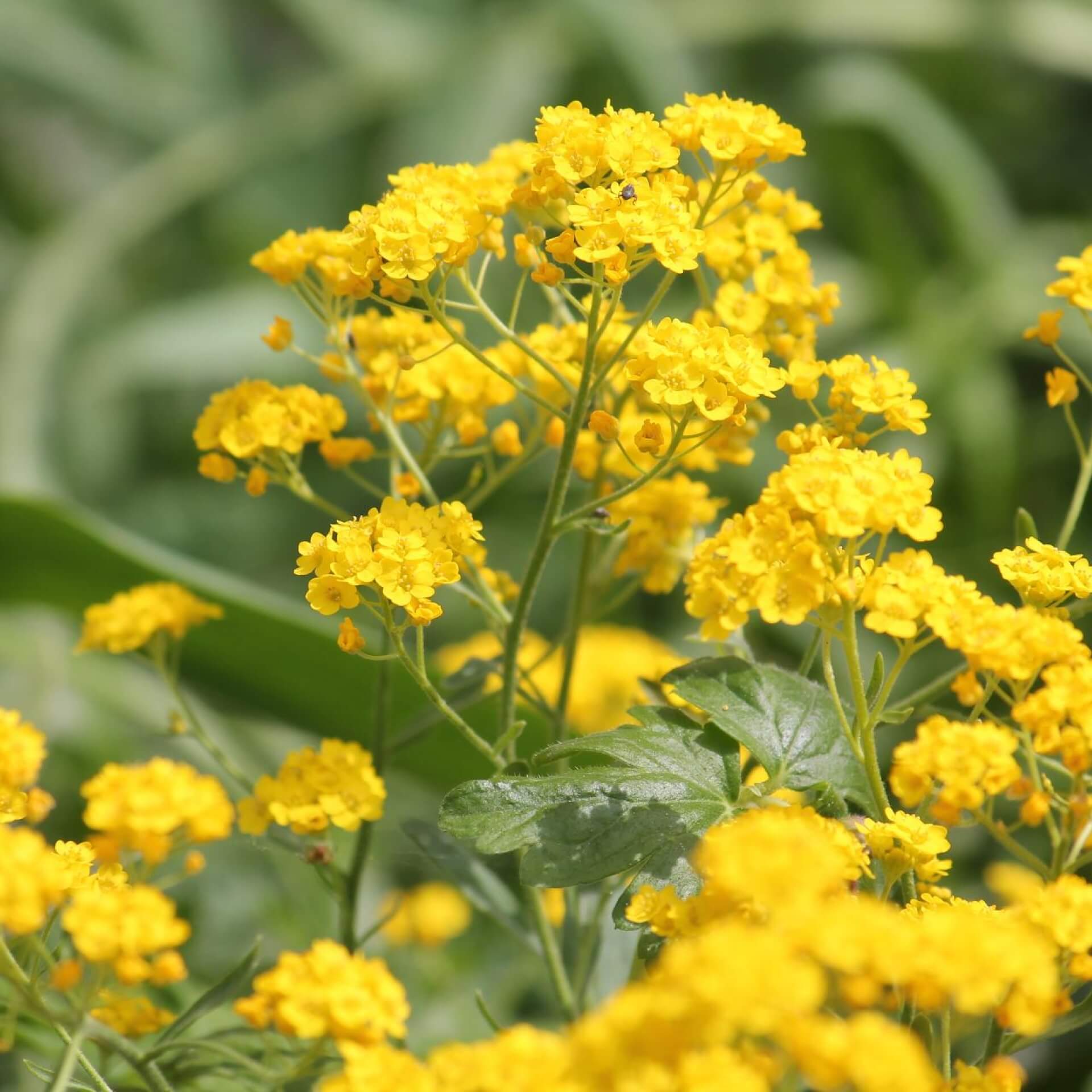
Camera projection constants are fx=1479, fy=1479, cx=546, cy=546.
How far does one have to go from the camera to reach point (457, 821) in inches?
21.8

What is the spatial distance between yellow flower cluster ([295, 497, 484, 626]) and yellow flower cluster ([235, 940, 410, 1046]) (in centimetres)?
15

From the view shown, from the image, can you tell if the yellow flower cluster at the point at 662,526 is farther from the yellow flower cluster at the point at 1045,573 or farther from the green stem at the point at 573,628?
the yellow flower cluster at the point at 1045,573

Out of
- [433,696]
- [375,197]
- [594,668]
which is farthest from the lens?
[375,197]

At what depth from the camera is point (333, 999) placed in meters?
0.45

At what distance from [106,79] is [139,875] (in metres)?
2.07

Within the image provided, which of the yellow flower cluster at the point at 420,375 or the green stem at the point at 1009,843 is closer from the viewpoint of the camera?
the green stem at the point at 1009,843

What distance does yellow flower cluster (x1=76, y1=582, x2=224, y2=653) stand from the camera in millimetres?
720

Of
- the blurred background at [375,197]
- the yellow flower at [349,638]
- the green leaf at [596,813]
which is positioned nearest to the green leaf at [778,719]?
the green leaf at [596,813]

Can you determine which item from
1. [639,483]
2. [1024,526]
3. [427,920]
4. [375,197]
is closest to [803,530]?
[639,483]

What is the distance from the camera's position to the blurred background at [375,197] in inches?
63.1

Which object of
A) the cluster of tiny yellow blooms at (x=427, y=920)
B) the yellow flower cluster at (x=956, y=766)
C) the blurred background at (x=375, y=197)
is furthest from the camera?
the blurred background at (x=375, y=197)

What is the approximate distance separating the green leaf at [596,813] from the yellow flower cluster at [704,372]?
0.43 ft

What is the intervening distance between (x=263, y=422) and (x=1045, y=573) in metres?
0.34

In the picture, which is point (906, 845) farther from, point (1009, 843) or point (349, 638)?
point (349, 638)
